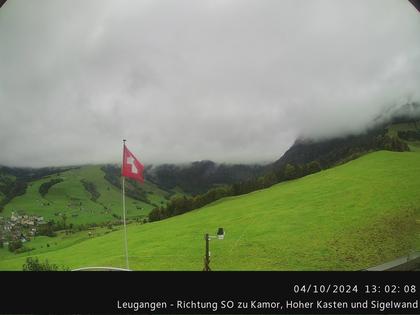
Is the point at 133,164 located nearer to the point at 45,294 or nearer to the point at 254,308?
the point at 45,294

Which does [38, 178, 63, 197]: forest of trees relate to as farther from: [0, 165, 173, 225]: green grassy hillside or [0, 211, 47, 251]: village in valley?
[0, 211, 47, 251]: village in valley

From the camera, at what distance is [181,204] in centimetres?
3566

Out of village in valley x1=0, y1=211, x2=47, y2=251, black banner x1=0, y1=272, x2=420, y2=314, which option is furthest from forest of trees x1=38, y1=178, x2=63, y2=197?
black banner x1=0, y1=272, x2=420, y2=314

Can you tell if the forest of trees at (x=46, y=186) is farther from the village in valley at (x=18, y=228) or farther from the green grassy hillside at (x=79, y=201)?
the village in valley at (x=18, y=228)

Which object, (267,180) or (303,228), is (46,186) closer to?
(267,180)

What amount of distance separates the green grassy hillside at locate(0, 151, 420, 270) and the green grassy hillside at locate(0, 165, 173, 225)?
52.4 meters

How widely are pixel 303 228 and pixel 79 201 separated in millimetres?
111793

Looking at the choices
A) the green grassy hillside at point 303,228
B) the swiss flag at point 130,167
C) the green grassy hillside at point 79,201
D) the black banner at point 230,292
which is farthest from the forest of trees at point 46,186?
the black banner at point 230,292

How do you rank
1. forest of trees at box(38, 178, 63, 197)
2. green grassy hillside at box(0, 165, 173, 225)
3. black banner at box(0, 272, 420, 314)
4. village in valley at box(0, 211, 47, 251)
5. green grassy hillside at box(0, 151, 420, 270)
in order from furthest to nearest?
forest of trees at box(38, 178, 63, 197), green grassy hillside at box(0, 165, 173, 225), village in valley at box(0, 211, 47, 251), green grassy hillside at box(0, 151, 420, 270), black banner at box(0, 272, 420, 314)

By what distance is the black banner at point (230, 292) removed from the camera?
586cm

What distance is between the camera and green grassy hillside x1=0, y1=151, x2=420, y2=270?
19.3 meters

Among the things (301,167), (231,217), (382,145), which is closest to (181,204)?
(231,217)

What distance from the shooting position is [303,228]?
2336cm

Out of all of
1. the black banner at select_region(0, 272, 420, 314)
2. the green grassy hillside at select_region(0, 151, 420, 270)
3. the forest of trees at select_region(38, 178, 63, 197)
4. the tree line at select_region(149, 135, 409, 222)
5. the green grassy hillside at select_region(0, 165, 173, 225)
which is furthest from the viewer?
the forest of trees at select_region(38, 178, 63, 197)
